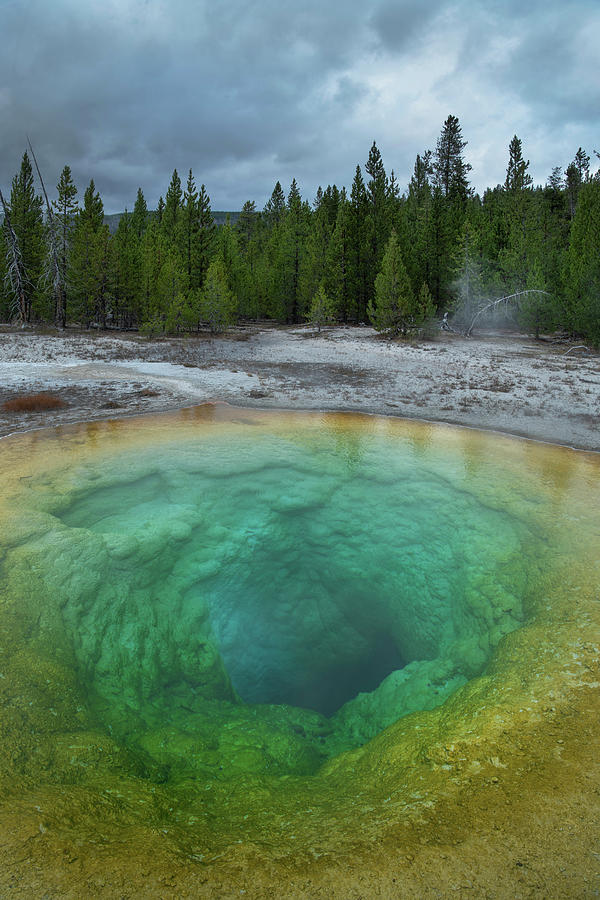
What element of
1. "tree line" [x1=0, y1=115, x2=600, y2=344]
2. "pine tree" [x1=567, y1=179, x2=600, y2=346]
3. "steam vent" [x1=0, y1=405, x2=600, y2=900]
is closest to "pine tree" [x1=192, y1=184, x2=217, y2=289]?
"tree line" [x1=0, y1=115, x2=600, y2=344]

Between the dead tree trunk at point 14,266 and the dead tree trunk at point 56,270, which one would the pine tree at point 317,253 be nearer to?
the dead tree trunk at point 56,270

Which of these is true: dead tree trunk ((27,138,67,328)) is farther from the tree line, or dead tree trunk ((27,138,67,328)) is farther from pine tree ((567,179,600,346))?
pine tree ((567,179,600,346))

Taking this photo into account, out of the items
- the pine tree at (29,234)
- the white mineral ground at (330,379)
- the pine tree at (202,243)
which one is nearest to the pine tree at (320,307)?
the white mineral ground at (330,379)

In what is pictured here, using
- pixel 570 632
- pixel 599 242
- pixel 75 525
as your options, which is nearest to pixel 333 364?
pixel 599 242

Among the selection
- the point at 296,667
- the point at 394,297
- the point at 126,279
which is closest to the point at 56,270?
the point at 126,279

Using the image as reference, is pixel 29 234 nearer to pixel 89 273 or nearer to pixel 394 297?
pixel 89 273

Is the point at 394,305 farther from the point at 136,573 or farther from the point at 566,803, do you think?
the point at 566,803

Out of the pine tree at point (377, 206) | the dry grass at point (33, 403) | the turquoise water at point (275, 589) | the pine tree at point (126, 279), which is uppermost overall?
the pine tree at point (377, 206)
